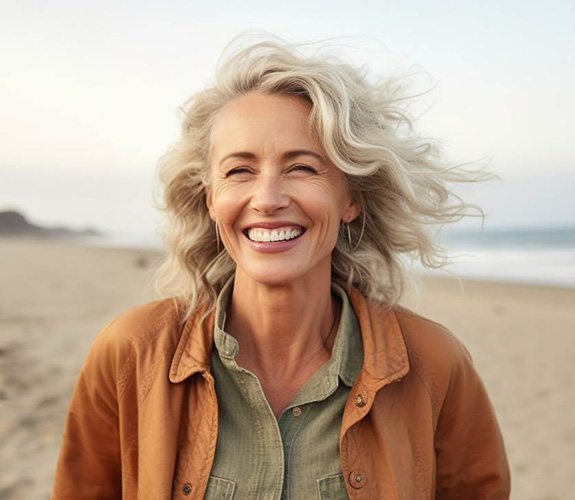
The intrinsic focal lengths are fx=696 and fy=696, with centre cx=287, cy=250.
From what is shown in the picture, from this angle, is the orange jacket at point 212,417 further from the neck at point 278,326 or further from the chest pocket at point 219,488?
the neck at point 278,326

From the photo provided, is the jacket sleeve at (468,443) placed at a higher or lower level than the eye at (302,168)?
lower

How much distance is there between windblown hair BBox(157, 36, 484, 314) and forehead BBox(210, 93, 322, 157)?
35mm

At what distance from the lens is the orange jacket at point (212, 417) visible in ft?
7.17

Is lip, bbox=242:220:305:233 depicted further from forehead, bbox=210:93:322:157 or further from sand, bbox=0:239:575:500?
sand, bbox=0:239:575:500

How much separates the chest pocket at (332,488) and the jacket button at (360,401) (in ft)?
0.74

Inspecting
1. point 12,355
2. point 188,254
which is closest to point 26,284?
point 12,355

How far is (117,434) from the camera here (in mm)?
2418

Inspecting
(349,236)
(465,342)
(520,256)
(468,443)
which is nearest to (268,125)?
(349,236)

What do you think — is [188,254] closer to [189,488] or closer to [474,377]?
[189,488]

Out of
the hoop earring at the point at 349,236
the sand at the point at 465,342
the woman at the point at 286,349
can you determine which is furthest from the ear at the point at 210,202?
the sand at the point at 465,342

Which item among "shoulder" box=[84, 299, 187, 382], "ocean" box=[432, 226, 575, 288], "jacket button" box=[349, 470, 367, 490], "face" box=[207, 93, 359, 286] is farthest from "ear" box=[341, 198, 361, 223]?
"ocean" box=[432, 226, 575, 288]

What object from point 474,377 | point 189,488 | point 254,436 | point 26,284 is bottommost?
point 26,284

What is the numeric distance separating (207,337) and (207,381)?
0.18 metres

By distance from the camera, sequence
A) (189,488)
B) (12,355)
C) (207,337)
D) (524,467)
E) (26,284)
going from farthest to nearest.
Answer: (26,284), (12,355), (524,467), (207,337), (189,488)
